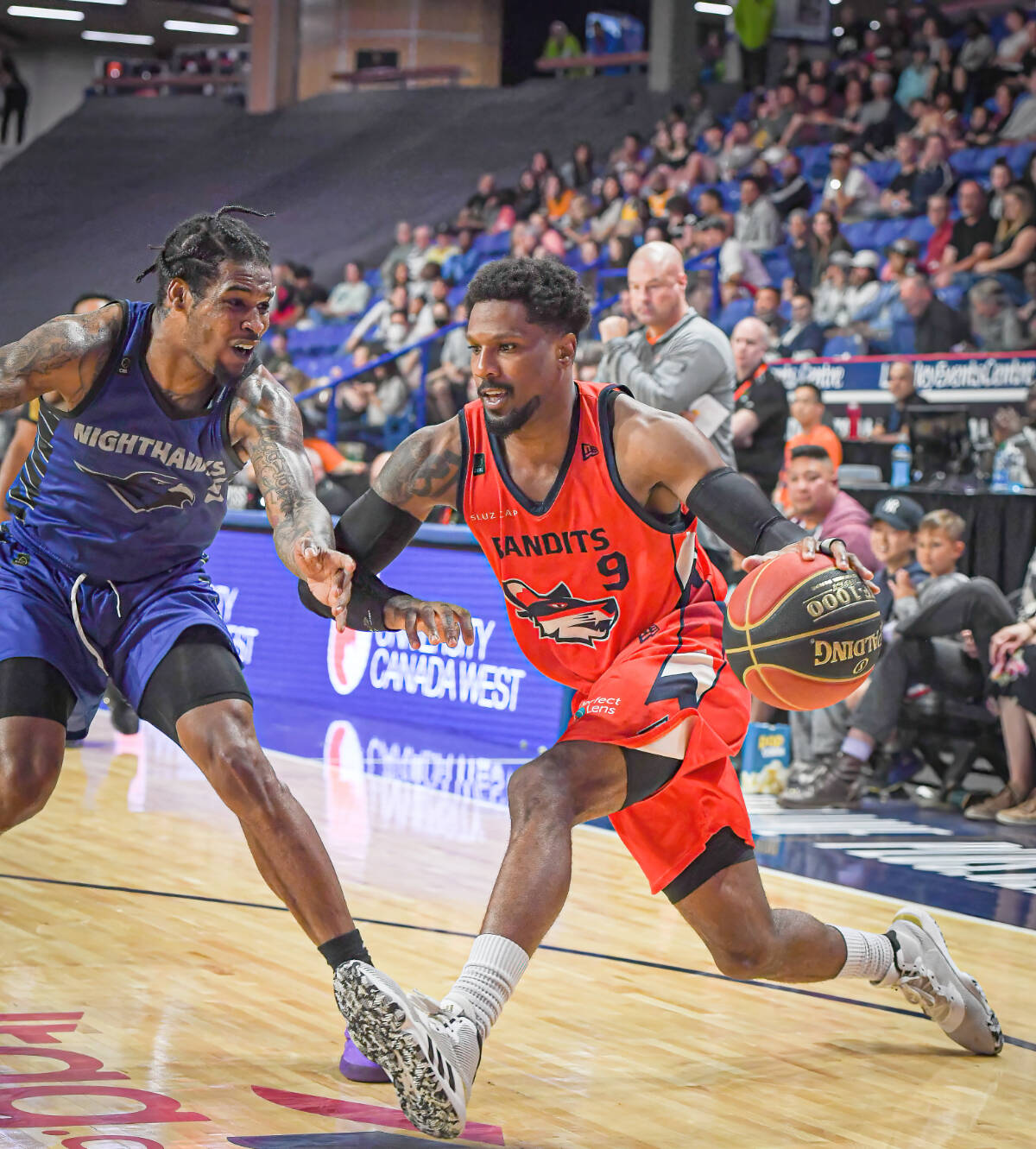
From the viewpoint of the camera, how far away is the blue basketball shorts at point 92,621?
3.62 metres

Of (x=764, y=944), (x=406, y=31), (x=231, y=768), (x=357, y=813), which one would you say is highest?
(x=406, y=31)

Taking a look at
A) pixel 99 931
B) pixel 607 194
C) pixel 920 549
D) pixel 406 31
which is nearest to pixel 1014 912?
pixel 920 549

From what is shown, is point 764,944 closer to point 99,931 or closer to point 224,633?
point 224,633

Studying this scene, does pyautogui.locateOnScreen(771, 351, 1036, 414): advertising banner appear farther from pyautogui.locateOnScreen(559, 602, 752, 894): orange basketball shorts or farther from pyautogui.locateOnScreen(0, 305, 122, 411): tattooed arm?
pyautogui.locateOnScreen(0, 305, 122, 411): tattooed arm

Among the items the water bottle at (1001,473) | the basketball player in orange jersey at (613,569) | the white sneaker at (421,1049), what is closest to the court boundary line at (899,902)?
the basketball player in orange jersey at (613,569)

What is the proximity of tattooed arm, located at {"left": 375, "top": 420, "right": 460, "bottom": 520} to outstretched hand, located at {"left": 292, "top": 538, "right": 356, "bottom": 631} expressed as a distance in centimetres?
35

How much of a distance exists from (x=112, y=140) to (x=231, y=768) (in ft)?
90.7

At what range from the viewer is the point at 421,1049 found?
9.17ft

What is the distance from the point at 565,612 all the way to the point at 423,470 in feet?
1.50

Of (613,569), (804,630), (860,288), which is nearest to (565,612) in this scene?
(613,569)

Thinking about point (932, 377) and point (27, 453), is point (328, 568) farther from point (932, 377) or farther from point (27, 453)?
point (932, 377)

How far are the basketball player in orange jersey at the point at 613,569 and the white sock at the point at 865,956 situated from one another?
0.01 m

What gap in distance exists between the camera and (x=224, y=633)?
3734 millimetres

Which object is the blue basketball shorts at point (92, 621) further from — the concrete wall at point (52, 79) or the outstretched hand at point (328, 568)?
the concrete wall at point (52, 79)
